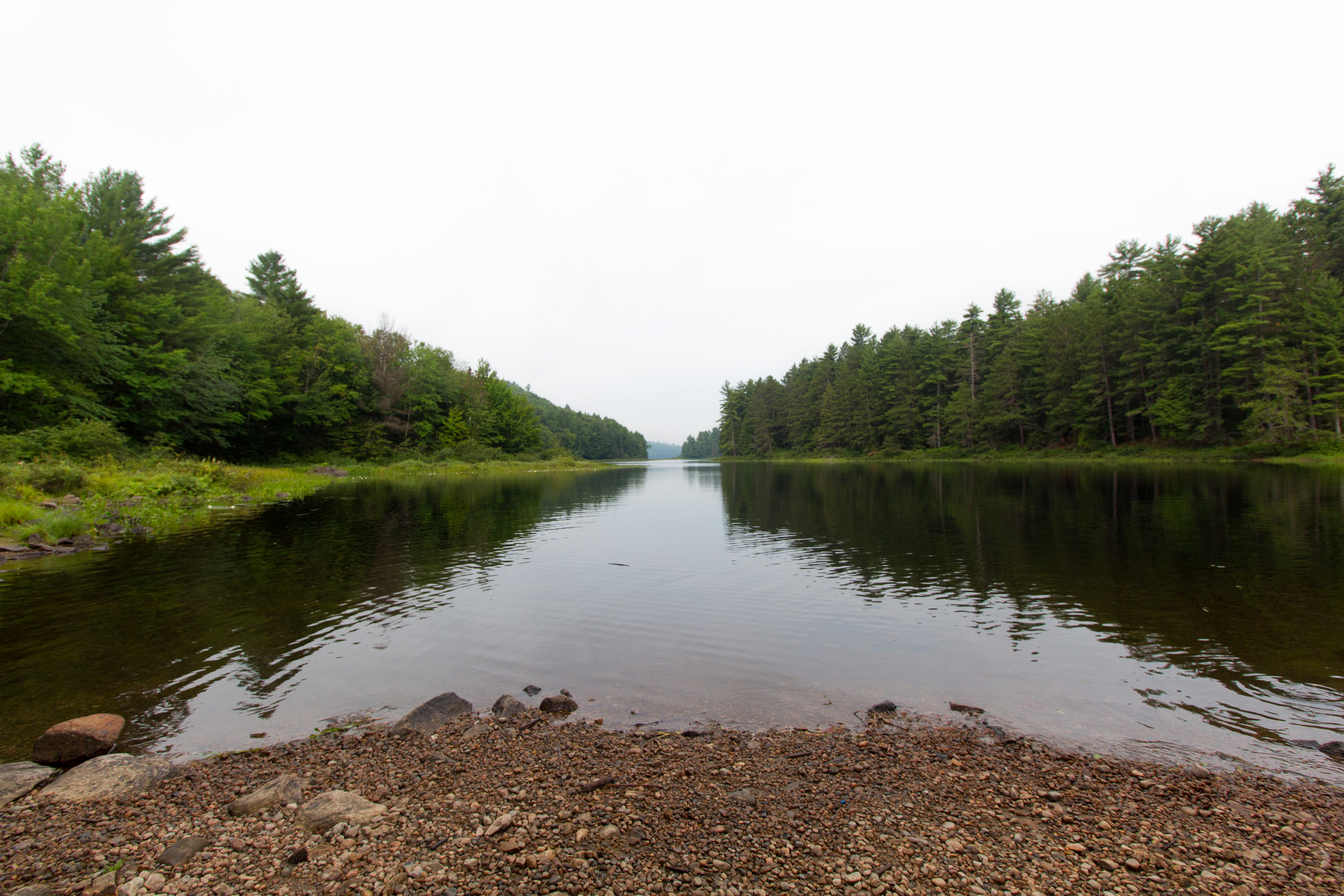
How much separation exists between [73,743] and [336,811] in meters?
3.65

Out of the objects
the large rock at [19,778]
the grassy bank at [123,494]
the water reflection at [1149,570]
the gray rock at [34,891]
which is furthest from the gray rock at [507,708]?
the grassy bank at [123,494]

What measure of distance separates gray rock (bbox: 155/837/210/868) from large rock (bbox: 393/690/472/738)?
2.18 meters

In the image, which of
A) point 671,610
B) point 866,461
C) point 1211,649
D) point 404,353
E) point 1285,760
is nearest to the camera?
point 1285,760

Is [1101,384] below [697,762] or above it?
above

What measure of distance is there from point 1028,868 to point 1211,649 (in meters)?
7.46

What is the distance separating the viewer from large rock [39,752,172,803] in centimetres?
526

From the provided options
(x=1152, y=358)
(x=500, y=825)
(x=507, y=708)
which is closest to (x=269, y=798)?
(x=500, y=825)

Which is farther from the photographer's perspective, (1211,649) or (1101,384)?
(1101,384)

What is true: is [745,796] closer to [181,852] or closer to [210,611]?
[181,852]

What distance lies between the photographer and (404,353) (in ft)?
256

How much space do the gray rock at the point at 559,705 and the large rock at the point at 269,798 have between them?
2689 mm

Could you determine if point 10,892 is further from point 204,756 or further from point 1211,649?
point 1211,649

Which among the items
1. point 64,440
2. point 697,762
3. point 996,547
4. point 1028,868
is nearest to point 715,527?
point 996,547

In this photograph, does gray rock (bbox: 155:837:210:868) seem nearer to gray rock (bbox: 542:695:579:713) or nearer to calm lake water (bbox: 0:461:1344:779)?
calm lake water (bbox: 0:461:1344:779)
